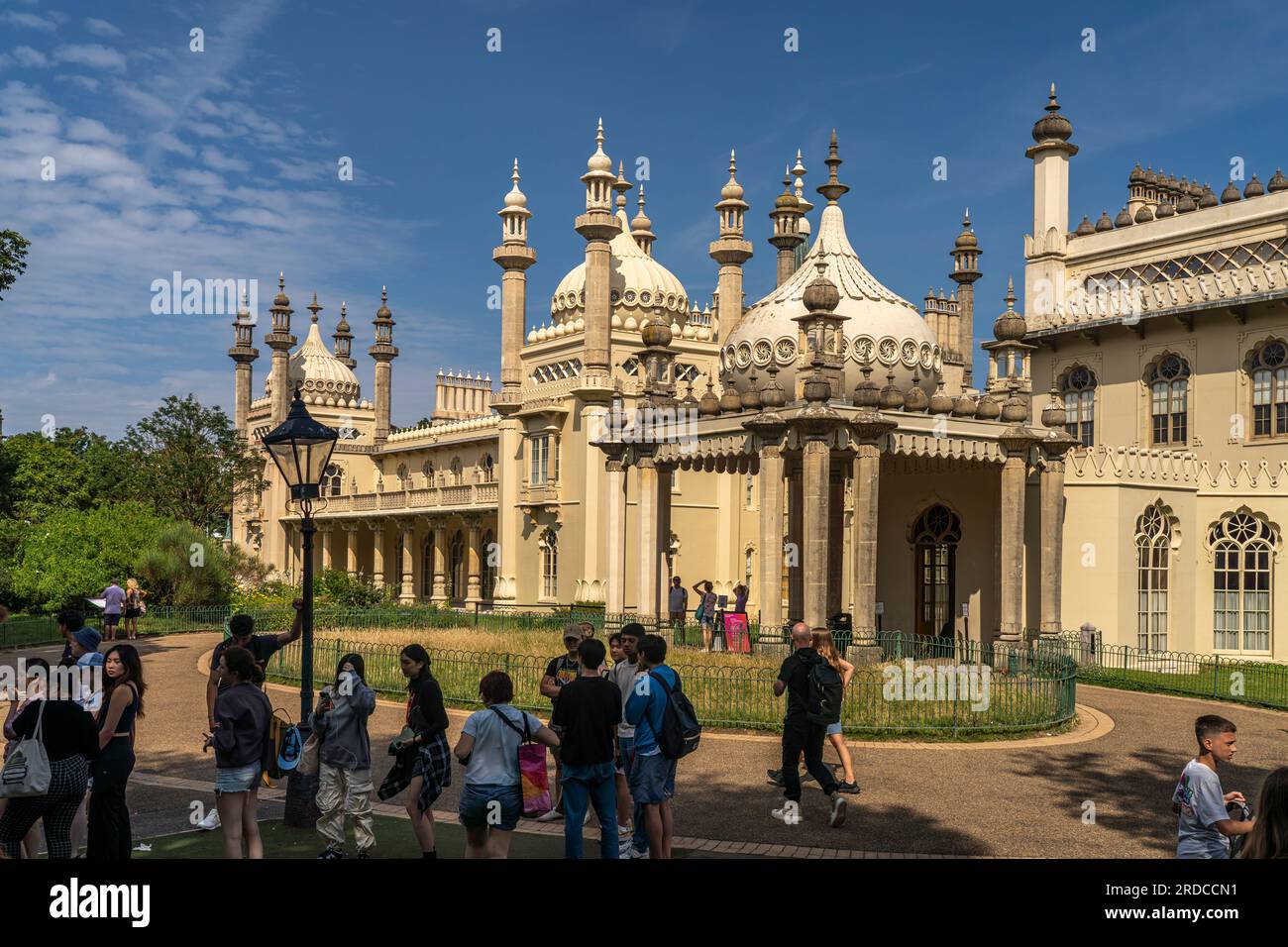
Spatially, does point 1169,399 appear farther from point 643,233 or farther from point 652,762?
point 652,762

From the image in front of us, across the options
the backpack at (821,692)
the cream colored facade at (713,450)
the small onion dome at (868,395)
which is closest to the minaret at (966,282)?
the cream colored facade at (713,450)

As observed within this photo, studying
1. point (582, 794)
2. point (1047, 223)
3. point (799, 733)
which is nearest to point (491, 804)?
point (582, 794)

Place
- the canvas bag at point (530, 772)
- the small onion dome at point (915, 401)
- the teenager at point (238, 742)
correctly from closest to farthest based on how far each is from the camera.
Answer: the canvas bag at point (530, 772) < the teenager at point (238, 742) < the small onion dome at point (915, 401)

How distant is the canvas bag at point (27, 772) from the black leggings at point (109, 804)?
0.43 m

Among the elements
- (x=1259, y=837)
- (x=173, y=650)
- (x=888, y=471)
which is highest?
(x=888, y=471)

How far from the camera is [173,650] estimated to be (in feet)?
85.8

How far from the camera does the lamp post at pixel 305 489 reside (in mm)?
9945

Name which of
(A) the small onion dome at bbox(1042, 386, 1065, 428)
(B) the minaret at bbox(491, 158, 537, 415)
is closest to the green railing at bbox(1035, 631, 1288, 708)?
(A) the small onion dome at bbox(1042, 386, 1065, 428)

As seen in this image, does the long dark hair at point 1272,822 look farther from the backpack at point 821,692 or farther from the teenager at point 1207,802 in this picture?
the backpack at point 821,692

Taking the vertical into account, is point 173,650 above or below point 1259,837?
below

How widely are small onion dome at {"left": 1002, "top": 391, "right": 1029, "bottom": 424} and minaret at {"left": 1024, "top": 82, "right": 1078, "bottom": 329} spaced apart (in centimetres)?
1361
